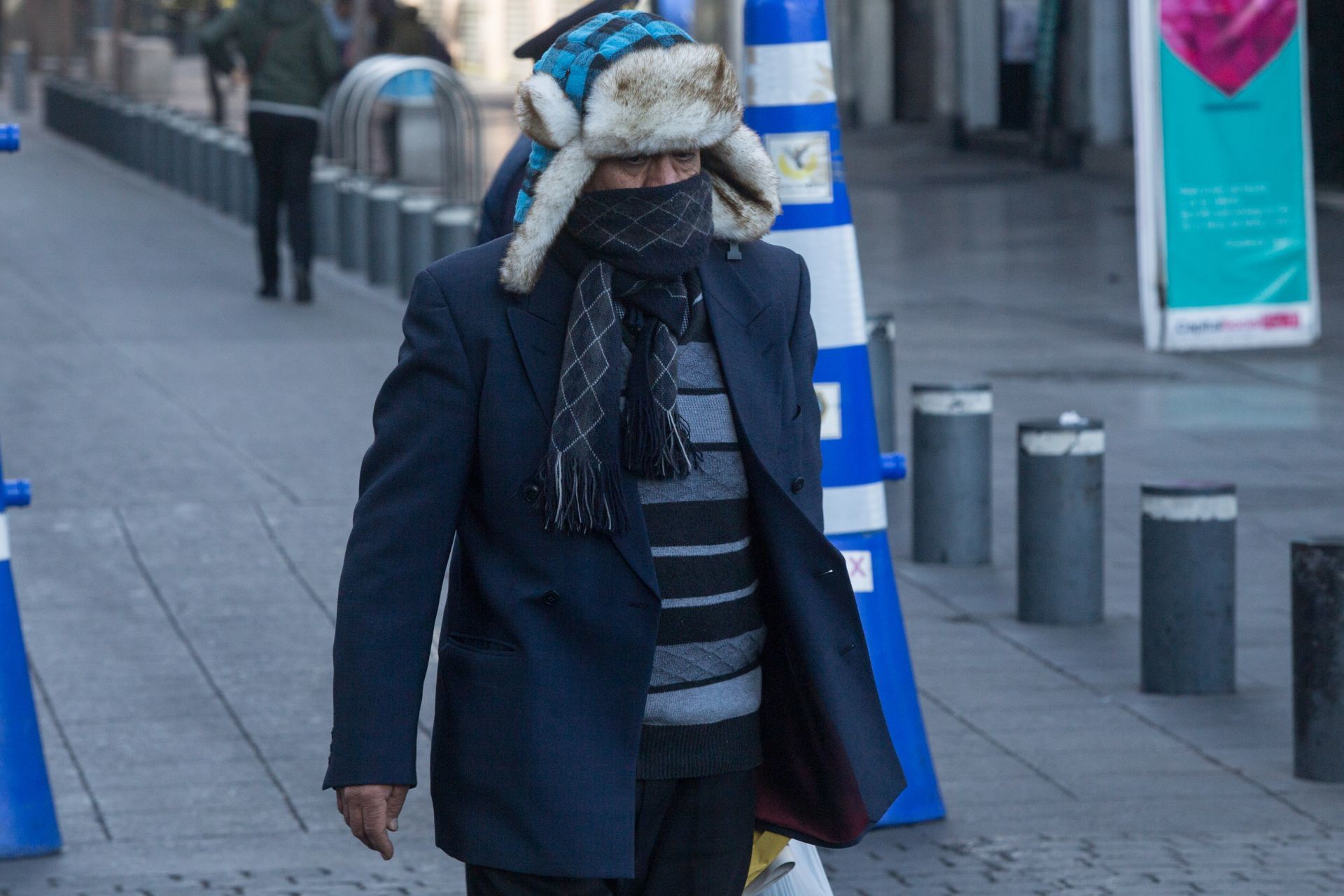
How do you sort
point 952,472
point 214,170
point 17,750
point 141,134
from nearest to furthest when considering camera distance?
1. point 17,750
2. point 952,472
3. point 214,170
4. point 141,134

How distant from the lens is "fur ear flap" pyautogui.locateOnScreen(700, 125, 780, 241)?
9.79 ft

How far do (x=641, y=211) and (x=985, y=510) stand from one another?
15.6 feet

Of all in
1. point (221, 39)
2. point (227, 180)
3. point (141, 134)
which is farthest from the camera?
point (141, 134)

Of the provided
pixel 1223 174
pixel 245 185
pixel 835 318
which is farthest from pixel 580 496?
pixel 245 185

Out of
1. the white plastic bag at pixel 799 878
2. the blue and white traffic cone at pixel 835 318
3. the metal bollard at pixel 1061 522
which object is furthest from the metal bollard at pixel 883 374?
the white plastic bag at pixel 799 878

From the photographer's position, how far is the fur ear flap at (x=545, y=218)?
2.84 m

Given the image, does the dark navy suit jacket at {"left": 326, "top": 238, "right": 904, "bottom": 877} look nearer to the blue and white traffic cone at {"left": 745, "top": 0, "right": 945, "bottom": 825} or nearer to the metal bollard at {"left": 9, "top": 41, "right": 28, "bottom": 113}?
the blue and white traffic cone at {"left": 745, "top": 0, "right": 945, "bottom": 825}

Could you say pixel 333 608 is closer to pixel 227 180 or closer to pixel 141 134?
pixel 227 180

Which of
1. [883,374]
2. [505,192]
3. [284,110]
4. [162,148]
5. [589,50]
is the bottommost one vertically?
[883,374]

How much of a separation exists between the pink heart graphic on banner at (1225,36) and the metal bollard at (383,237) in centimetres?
492

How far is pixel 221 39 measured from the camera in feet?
44.5

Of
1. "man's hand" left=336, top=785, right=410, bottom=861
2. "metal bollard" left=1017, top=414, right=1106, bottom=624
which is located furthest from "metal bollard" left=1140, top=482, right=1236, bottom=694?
"man's hand" left=336, top=785, right=410, bottom=861

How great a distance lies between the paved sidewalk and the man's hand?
168 centimetres

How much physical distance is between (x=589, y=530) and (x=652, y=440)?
135mm
